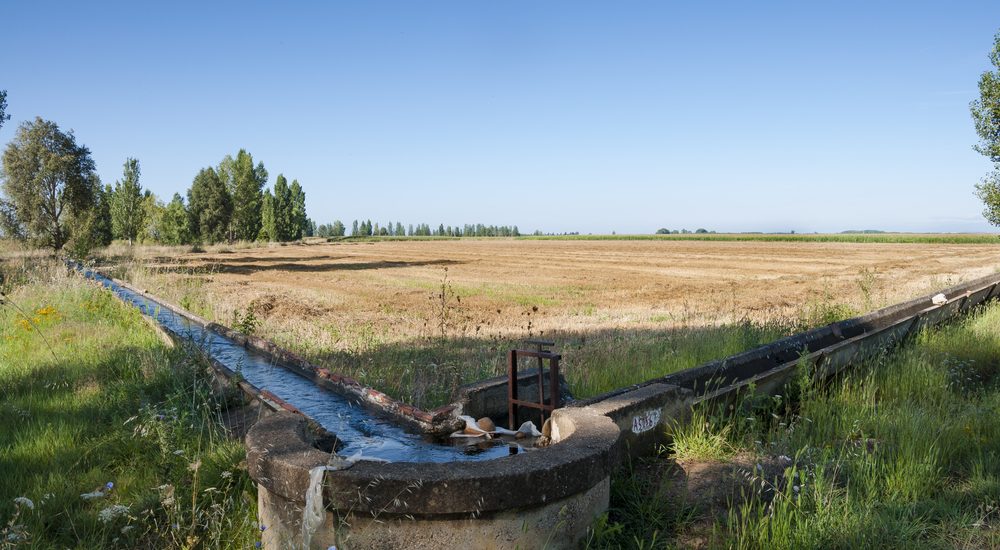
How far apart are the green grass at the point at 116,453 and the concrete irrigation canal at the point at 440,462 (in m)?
0.44

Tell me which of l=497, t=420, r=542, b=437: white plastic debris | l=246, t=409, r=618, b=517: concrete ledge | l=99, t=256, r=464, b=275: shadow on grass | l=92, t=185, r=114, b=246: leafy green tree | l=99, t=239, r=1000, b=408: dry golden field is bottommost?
l=99, t=239, r=1000, b=408: dry golden field

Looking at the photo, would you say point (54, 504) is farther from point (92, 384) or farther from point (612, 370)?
point (612, 370)

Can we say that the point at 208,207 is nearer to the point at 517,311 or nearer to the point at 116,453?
the point at 517,311

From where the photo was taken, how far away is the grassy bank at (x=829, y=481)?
10.8 ft

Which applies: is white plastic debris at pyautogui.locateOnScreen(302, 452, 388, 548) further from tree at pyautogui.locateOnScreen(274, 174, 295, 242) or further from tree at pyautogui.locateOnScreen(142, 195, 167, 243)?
tree at pyautogui.locateOnScreen(274, 174, 295, 242)

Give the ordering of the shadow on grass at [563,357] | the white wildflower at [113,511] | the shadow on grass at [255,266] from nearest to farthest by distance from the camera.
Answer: the white wildflower at [113,511] < the shadow on grass at [563,357] < the shadow on grass at [255,266]

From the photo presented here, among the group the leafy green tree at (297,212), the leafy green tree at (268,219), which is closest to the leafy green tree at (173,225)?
the leafy green tree at (268,219)

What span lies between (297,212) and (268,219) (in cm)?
570

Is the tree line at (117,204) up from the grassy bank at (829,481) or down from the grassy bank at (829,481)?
up

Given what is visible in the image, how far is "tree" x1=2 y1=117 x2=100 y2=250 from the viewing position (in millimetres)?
28172

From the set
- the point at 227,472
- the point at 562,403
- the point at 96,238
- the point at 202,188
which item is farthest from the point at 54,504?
the point at 202,188

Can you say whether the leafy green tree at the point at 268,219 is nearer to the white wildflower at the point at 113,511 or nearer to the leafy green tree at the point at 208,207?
the leafy green tree at the point at 208,207

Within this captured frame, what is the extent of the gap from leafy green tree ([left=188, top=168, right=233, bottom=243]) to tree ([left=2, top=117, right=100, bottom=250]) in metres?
23.8

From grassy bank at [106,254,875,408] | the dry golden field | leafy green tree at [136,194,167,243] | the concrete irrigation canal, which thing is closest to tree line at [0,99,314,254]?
leafy green tree at [136,194,167,243]
